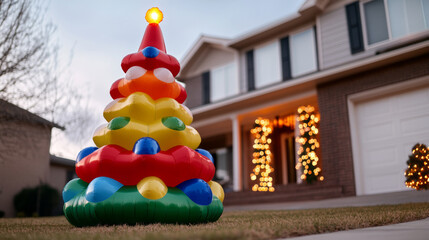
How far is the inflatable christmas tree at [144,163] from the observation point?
3.79m

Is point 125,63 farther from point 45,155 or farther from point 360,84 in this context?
point 45,155

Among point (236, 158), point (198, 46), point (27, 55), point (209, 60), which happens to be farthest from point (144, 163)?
point (198, 46)

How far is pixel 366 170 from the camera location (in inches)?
369

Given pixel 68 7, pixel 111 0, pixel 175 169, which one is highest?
pixel 111 0

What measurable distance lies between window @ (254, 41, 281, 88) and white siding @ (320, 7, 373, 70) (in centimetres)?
178

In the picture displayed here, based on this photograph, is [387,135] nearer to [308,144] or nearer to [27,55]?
[308,144]

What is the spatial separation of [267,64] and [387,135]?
15.9ft

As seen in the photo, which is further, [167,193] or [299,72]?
[299,72]

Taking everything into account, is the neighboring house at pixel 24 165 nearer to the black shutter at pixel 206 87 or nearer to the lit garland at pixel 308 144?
the black shutter at pixel 206 87

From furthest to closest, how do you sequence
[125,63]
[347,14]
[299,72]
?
[299,72], [347,14], [125,63]

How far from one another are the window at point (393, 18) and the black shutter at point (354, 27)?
0.18m

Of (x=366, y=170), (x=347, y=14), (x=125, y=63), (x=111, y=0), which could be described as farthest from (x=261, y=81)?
(x=125, y=63)

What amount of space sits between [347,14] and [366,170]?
14.6ft

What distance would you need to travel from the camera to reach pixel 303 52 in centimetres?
1177
